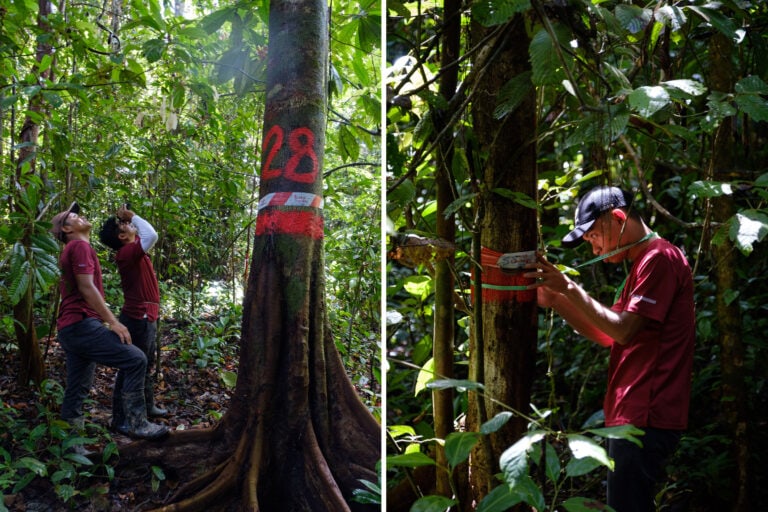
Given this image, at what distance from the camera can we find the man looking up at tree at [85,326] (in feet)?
Answer: 5.08

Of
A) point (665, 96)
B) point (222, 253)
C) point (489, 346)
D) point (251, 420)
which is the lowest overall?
point (251, 420)

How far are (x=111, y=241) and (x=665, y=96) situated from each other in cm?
125

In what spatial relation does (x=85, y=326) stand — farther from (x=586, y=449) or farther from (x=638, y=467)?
(x=638, y=467)

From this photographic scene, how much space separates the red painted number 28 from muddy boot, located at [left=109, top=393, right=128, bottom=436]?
0.64 meters

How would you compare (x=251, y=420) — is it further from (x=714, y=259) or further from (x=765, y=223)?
(x=714, y=259)

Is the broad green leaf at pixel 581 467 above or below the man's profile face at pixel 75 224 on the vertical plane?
below

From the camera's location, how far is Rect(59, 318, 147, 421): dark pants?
5.10ft

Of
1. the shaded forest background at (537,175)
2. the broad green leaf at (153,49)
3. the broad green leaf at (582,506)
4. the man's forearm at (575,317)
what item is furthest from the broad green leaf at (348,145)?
the broad green leaf at (582,506)

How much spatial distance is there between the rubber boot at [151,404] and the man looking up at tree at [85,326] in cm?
1

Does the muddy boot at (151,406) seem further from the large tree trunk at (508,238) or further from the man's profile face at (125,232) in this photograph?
the large tree trunk at (508,238)

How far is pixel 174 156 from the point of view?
172 cm

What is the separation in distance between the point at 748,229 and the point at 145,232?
1.38 m

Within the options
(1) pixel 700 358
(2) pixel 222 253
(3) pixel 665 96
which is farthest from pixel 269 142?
(1) pixel 700 358

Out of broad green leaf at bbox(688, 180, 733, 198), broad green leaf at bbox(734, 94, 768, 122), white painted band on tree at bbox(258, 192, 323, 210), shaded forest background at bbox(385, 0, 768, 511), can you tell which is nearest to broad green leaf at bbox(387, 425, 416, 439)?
shaded forest background at bbox(385, 0, 768, 511)
